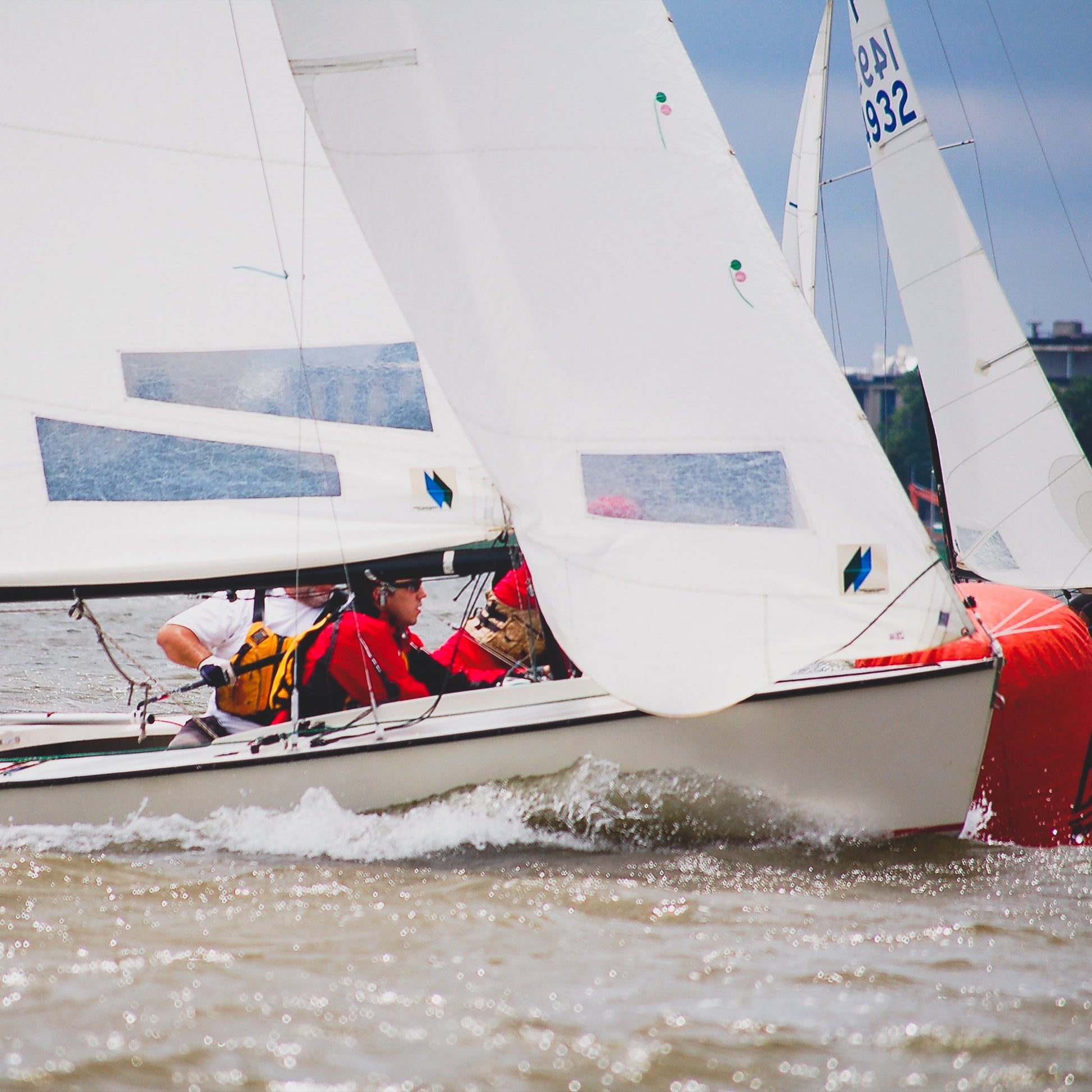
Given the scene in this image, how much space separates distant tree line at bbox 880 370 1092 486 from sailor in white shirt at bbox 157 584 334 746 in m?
46.9

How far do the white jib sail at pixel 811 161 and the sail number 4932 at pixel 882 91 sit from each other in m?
2.02

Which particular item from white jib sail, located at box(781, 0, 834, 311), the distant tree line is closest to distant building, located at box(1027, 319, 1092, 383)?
the distant tree line

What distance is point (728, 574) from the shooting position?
3.41m

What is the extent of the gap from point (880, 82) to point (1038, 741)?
552 cm

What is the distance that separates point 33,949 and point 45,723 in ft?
5.76

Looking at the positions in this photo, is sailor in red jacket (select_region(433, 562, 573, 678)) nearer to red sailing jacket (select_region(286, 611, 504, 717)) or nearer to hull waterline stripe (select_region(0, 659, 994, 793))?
red sailing jacket (select_region(286, 611, 504, 717))

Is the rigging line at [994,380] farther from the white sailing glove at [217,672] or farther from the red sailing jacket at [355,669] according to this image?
the white sailing glove at [217,672]

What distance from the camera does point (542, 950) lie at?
293 centimetres

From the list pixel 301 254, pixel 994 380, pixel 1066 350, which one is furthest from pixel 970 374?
pixel 1066 350

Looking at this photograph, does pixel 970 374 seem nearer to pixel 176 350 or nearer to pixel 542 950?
pixel 176 350

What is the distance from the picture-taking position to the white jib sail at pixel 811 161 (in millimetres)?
10328

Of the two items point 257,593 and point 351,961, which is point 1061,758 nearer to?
point 351,961

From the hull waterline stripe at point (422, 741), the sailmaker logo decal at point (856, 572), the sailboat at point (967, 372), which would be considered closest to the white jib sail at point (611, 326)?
the sailmaker logo decal at point (856, 572)

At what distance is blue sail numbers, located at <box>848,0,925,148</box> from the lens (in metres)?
7.90
